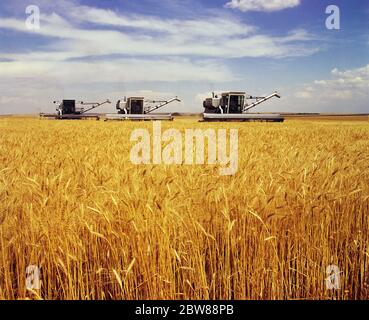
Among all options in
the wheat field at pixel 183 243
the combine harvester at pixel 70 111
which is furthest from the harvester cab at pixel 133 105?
the wheat field at pixel 183 243

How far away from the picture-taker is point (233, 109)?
3725 cm

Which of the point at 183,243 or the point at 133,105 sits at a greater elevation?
the point at 133,105

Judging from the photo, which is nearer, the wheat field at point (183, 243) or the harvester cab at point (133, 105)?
the wheat field at point (183, 243)

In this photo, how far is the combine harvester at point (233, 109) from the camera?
119 ft

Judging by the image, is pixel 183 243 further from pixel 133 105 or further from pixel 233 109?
pixel 133 105

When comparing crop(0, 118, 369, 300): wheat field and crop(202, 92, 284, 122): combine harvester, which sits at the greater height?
crop(202, 92, 284, 122): combine harvester

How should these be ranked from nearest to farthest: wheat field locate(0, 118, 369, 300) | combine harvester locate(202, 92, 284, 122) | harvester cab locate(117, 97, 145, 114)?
wheat field locate(0, 118, 369, 300) < combine harvester locate(202, 92, 284, 122) < harvester cab locate(117, 97, 145, 114)

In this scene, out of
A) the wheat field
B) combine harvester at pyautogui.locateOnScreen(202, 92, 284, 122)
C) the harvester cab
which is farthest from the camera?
the harvester cab

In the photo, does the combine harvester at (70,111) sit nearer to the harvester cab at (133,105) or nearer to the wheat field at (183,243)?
the harvester cab at (133,105)

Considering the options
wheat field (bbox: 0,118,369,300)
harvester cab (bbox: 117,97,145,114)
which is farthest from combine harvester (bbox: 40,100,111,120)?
wheat field (bbox: 0,118,369,300)

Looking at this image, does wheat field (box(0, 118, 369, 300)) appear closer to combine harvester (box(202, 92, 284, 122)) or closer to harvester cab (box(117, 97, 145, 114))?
combine harvester (box(202, 92, 284, 122))

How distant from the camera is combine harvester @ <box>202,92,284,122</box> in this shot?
1423 inches

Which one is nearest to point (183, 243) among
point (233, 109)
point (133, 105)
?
point (233, 109)

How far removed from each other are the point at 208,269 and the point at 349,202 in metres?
1.18
